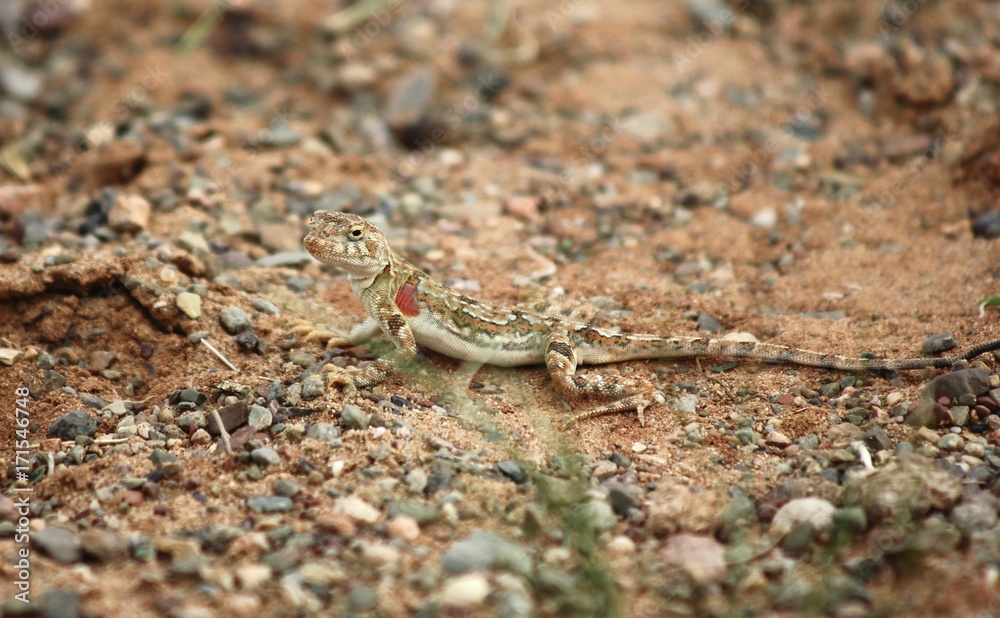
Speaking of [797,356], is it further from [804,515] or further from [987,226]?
[987,226]

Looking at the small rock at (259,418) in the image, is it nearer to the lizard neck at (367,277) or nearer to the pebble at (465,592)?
the lizard neck at (367,277)

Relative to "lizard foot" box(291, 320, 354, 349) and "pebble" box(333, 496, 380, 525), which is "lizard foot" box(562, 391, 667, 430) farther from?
"lizard foot" box(291, 320, 354, 349)

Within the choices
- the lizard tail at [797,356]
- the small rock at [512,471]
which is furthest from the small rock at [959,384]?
the small rock at [512,471]

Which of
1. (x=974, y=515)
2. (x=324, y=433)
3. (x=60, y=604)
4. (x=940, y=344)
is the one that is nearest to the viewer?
(x=60, y=604)

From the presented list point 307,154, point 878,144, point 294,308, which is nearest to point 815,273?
point 878,144

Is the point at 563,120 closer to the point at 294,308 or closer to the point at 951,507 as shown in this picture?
the point at 294,308

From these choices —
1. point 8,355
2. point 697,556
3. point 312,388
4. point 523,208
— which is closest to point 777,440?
point 697,556
